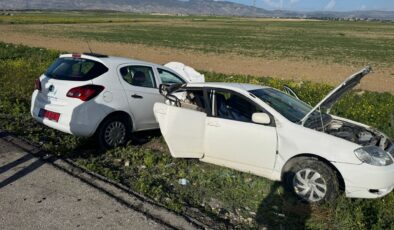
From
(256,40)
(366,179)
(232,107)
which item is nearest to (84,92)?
(232,107)

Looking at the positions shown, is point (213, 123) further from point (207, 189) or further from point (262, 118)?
point (207, 189)

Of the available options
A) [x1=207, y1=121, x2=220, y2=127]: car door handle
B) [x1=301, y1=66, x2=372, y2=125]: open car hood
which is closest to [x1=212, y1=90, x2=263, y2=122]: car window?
[x1=207, y1=121, x2=220, y2=127]: car door handle

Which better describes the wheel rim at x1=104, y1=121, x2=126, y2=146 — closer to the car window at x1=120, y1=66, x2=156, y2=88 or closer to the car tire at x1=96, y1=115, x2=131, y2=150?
the car tire at x1=96, y1=115, x2=131, y2=150

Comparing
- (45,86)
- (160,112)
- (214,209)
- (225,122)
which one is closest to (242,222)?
(214,209)

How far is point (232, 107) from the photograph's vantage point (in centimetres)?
679

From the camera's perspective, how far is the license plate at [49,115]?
7367mm

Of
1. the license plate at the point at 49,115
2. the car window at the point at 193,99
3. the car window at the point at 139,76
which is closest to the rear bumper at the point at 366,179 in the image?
the car window at the point at 193,99

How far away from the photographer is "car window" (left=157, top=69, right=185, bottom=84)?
28.3 feet

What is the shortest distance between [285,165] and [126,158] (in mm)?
2562

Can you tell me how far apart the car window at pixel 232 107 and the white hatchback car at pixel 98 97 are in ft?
5.49

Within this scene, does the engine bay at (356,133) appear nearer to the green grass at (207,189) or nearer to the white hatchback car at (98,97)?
the green grass at (207,189)

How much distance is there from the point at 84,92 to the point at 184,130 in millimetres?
1754

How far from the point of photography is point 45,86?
7.71 meters

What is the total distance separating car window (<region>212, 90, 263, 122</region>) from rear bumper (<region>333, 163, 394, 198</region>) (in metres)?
1.41
